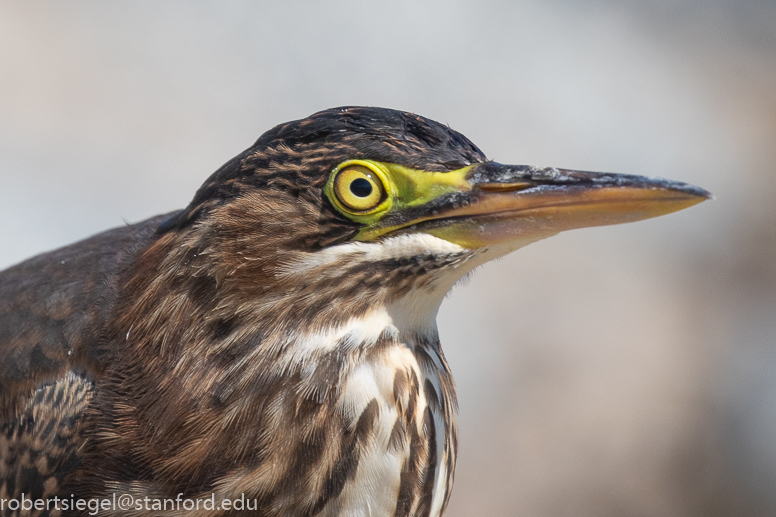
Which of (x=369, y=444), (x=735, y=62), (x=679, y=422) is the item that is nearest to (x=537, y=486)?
(x=679, y=422)

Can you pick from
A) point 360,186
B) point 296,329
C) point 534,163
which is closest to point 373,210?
point 360,186

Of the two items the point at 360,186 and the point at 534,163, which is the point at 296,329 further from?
the point at 534,163

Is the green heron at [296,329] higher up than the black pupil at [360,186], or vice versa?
the black pupil at [360,186]

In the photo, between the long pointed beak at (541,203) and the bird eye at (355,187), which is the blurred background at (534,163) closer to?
the bird eye at (355,187)

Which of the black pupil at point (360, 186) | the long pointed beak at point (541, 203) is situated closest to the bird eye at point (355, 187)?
the black pupil at point (360, 186)

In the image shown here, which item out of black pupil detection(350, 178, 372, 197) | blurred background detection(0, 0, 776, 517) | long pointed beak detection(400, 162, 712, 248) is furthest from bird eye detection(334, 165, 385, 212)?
blurred background detection(0, 0, 776, 517)

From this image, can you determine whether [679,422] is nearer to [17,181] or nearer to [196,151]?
[196,151]
